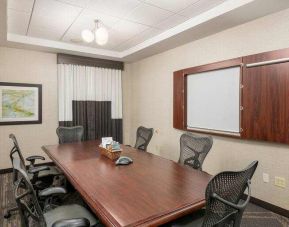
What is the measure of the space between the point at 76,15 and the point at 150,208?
274 centimetres

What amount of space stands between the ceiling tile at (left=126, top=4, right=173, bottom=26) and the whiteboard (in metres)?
1.12

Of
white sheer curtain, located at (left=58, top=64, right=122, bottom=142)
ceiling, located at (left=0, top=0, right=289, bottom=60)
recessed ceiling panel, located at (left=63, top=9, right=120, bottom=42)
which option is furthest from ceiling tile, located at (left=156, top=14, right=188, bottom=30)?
white sheer curtain, located at (left=58, top=64, right=122, bottom=142)

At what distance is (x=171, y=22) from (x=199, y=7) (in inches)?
22.4

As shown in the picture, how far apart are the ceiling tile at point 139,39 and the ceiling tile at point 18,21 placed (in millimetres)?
1706

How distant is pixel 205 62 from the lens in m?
3.51

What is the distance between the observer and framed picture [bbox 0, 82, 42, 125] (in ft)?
13.3

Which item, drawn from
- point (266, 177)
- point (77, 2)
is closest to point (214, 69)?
point (266, 177)

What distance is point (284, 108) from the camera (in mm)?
2500

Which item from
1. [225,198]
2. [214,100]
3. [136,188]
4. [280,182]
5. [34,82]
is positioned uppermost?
[34,82]

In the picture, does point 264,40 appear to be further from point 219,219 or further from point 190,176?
point 219,219

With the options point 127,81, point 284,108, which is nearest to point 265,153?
point 284,108

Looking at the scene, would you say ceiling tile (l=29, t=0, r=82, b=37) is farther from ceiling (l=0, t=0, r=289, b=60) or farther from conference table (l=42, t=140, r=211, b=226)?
conference table (l=42, t=140, r=211, b=226)

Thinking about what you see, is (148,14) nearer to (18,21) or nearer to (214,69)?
(214,69)

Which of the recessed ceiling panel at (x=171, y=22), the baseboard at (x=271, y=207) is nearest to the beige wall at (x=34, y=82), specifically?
the recessed ceiling panel at (x=171, y=22)
